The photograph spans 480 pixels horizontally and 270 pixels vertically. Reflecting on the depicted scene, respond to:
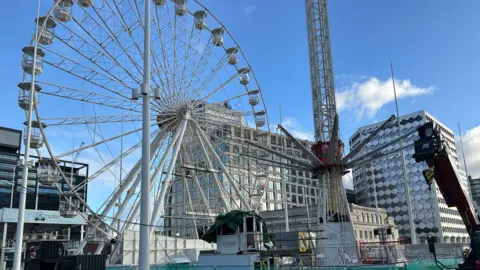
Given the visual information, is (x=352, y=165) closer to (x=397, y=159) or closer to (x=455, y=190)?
(x=455, y=190)

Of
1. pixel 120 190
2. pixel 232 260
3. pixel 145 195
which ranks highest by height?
pixel 120 190

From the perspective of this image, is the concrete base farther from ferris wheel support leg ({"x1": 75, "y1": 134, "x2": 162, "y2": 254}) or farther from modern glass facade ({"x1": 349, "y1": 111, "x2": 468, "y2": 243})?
modern glass facade ({"x1": 349, "y1": 111, "x2": 468, "y2": 243})

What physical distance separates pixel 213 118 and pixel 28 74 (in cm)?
1393

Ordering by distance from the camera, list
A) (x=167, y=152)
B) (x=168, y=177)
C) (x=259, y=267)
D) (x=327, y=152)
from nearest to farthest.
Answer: (x=259, y=267) < (x=168, y=177) < (x=167, y=152) < (x=327, y=152)

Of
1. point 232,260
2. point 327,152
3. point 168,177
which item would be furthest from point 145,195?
point 327,152

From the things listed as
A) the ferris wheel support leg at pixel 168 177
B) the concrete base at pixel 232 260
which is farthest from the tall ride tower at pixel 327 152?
the ferris wheel support leg at pixel 168 177

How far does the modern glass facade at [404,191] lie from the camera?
11881cm

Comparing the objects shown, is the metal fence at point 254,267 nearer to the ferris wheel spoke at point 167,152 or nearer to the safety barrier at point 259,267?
the safety barrier at point 259,267

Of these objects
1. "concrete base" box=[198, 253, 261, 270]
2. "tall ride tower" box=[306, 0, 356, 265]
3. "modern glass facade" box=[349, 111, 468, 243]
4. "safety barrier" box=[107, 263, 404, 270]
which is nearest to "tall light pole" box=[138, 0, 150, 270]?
"safety barrier" box=[107, 263, 404, 270]

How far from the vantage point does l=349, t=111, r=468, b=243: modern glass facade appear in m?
119

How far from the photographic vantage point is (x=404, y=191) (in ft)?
399

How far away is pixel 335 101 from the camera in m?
40.2

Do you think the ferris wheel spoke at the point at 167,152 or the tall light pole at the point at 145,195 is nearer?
the tall light pole at the point at 145,195

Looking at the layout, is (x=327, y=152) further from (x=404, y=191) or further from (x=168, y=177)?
(x=404, y=191)
